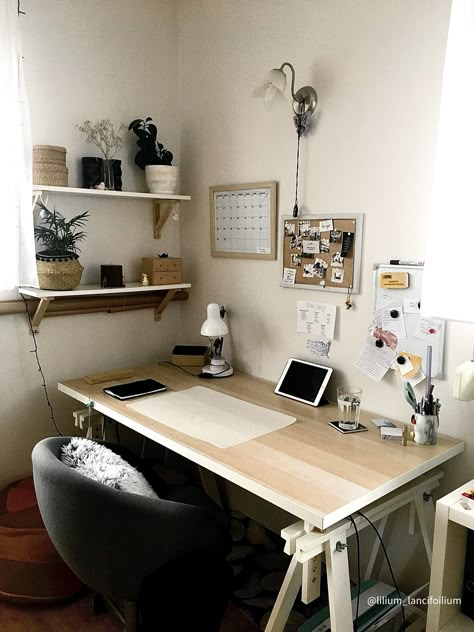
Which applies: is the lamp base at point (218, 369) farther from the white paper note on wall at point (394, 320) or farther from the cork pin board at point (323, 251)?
the white paper note on wall at point (394, 320)

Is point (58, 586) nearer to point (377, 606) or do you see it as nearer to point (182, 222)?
point (377, 606)

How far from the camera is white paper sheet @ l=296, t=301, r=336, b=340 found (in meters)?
2.12

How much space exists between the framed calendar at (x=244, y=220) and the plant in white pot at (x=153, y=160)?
0.72 ft

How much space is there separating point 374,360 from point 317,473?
0.60 meters

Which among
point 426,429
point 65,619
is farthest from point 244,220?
point 65,619

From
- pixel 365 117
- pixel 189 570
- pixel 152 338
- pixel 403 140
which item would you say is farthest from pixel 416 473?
pixel 152 338

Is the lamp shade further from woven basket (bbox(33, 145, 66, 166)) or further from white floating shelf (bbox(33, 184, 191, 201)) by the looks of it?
woven basket (bbox(33, 145, 66, 166))

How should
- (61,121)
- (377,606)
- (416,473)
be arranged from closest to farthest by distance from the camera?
(416,473)
(377,606)
(61,121)

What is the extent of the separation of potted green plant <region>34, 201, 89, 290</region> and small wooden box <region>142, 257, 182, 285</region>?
0.38 m

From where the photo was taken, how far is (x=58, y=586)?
197 centimetres

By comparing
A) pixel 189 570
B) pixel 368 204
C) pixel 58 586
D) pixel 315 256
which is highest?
pixel 368 204

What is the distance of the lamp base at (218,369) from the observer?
8.04 feet

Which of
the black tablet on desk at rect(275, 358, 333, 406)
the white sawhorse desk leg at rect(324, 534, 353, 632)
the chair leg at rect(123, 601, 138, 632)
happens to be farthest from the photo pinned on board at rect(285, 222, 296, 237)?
the chair leg at rect(123, 601, 138, 632)

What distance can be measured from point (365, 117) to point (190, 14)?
48.4 inches
